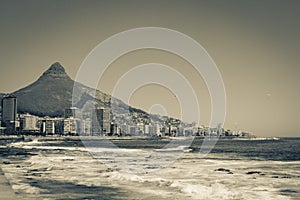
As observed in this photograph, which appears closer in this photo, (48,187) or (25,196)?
(25,196)

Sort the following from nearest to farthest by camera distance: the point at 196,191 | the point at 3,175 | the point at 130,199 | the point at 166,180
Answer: the point at 130,199, the point at 196,191, the point at 166,180, the point at 3,175

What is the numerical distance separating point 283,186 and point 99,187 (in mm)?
10628

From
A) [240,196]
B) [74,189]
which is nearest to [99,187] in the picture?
[74,189]

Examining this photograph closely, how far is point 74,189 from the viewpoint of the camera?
80.2 feet

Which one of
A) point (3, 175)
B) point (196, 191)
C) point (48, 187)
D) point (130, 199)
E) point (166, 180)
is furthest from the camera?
point (3, 175)

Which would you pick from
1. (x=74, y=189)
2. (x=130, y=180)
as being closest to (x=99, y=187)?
Answer: (x=74, y=189)

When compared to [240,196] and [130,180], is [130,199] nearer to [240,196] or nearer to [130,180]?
[240,196]

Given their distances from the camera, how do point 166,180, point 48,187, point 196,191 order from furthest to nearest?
1. point 166,180
2. point 48,187
3. point 196,191

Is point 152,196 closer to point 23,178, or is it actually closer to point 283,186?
point 283,186

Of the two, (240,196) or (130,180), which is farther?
(130,180)

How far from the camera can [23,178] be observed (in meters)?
29.8

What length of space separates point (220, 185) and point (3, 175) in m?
15.0

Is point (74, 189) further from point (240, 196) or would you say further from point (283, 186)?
point (283, 186)

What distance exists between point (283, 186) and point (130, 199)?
10.2 meters
